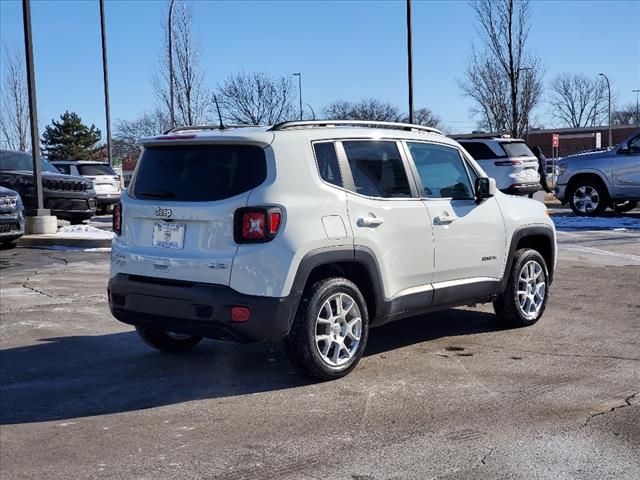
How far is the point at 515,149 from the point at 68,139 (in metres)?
60.3

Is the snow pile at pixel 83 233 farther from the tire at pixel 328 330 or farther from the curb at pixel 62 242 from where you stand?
the tire at pixel 328 330

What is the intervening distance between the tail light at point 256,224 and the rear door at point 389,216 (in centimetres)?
69

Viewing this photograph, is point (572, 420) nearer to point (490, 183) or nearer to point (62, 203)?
point (490, 183)

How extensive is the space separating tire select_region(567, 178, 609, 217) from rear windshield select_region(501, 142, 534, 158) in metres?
1.56

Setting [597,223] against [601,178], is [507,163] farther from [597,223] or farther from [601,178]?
[597,223]

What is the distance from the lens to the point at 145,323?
543 cm

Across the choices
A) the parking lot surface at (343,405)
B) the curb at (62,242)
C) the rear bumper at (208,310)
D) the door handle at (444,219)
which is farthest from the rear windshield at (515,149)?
the rear bumper at (208,310)

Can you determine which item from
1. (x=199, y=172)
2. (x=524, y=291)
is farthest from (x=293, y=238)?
(x=524, y=291)

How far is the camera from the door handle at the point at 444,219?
610 centimetres

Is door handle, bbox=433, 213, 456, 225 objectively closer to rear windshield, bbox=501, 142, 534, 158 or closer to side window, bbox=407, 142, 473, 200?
side window, bbox=407, 142, 473, 200

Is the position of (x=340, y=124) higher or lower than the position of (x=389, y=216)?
higher

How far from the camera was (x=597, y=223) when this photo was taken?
56.1 feet

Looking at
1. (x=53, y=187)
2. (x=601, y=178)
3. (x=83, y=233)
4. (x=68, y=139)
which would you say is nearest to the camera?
(x=83, y=233)

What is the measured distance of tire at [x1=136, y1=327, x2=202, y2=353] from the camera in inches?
247
